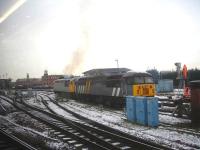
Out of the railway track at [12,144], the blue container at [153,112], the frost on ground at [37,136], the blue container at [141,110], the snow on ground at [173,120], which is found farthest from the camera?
the snow on ground at [173,120]

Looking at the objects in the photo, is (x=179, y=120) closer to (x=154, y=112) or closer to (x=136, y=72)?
(x=154, y=112)

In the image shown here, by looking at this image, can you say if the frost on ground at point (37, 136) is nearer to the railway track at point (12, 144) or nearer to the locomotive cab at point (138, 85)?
the railway track at point (12, 144)

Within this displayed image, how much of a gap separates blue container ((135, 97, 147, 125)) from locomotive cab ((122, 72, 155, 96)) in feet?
16.9

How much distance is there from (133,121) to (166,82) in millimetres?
28559

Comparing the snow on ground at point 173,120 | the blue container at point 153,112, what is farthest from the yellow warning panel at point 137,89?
the blue container at point 153,112

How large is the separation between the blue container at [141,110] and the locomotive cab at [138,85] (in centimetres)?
516

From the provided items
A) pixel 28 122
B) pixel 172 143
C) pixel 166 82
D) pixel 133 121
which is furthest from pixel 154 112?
pixel 166 82

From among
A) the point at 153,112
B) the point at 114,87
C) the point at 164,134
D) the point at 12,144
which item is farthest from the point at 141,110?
the point at 114,87

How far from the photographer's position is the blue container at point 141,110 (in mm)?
14398

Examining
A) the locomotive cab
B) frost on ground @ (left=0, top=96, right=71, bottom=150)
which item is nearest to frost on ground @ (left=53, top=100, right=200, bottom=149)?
frost on ground @ (left=0, top=96, right=71, bottom=150)

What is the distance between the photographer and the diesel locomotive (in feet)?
67.2

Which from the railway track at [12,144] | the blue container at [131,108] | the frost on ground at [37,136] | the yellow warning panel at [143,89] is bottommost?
the frost on ground at [37,136]

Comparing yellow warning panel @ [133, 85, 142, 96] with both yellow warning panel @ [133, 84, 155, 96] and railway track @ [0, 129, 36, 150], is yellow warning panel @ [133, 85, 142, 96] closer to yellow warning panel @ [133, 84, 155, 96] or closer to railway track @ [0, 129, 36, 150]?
yellow warning panel @ [133, 84, 155, 96]

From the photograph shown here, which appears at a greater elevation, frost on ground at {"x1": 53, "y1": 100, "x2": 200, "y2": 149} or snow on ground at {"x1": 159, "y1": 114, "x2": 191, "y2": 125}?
snow on ground at {"x1": 159, "y1": 114, "x2": 191, "y2": 125}
